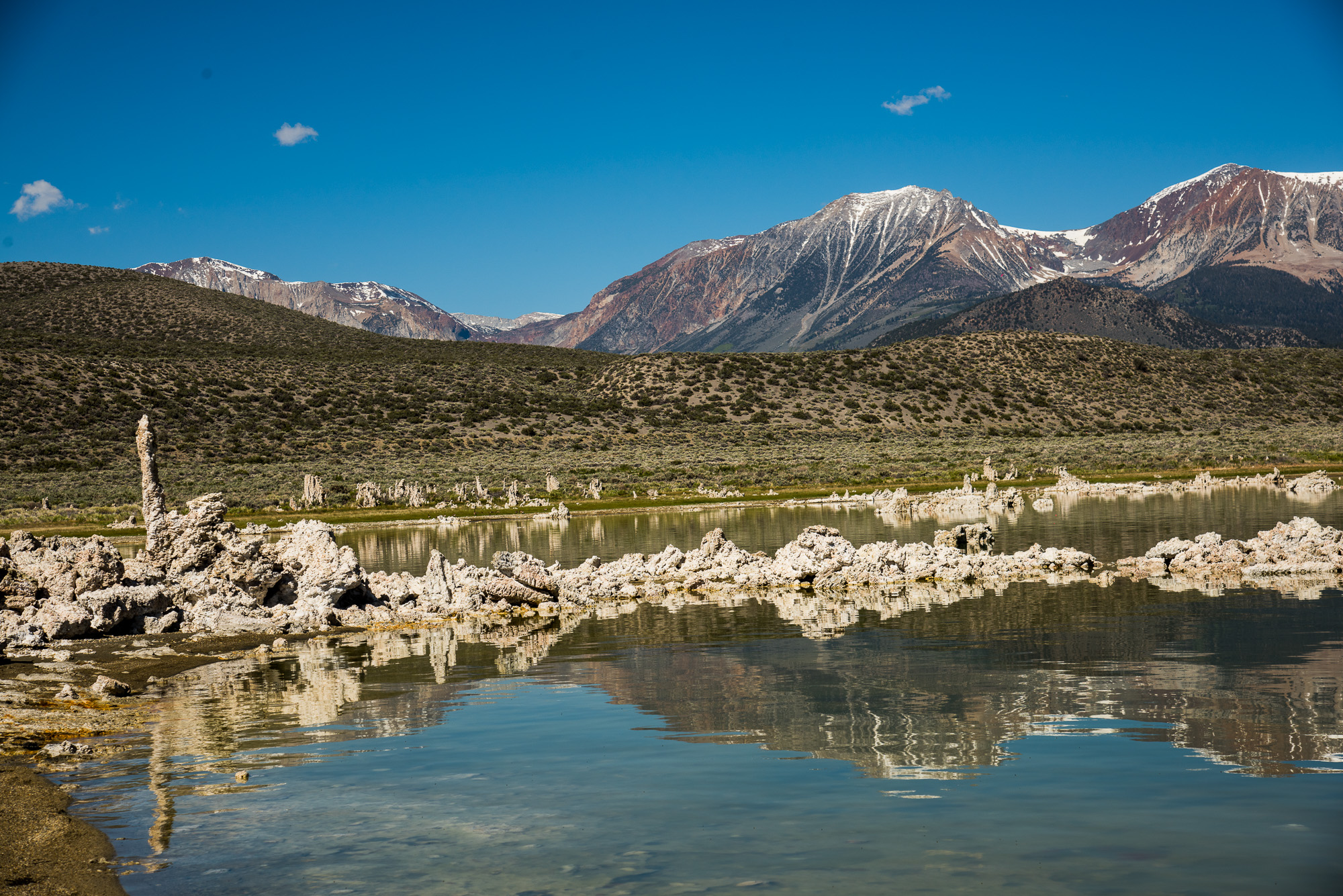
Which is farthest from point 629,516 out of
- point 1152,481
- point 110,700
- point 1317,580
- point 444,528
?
point 110,700

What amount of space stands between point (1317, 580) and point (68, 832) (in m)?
23.0

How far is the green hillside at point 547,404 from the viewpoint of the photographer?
78.3 m

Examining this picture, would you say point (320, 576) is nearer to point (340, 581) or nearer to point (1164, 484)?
point (340, 581)

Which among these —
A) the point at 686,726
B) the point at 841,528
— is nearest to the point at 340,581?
the point at 686,726

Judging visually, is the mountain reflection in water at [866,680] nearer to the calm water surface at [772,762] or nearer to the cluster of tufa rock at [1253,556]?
the calm water surface at [772,762]

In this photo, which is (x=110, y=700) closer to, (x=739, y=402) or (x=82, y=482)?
(x=82, y=482)

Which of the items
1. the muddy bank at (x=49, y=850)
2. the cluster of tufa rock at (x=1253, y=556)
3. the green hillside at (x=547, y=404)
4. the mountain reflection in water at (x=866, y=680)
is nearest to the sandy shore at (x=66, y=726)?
the muddy bank at (x=49, y=850)

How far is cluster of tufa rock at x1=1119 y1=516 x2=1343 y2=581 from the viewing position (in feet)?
79.7

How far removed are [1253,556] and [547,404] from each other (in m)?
92.5

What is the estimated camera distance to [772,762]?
11.0 m

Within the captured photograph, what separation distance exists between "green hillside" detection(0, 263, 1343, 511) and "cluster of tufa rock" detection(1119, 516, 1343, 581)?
40438 mm

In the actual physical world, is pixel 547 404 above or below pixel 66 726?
above

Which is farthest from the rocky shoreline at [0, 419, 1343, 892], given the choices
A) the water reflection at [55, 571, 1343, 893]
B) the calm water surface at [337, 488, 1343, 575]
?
the calm water surface at [337, 488, 1343, 575]

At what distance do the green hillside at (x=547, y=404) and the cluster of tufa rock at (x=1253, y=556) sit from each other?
4044 centimetres
